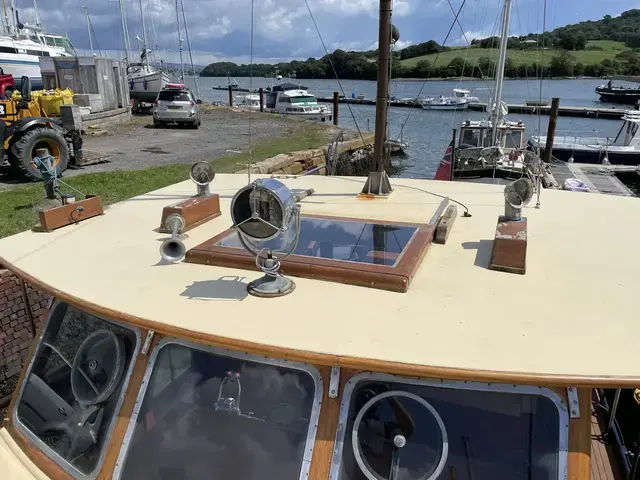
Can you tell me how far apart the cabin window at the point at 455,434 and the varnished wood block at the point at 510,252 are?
102cm

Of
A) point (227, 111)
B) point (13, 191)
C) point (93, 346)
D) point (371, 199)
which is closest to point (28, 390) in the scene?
point (93, 346)

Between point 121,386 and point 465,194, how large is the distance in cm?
354

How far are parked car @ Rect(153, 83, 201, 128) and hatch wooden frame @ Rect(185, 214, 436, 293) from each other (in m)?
18.3

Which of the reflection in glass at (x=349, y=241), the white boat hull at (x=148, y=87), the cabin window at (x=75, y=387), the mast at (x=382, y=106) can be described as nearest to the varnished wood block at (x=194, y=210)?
the reflection in glass at (x=349, y=241)

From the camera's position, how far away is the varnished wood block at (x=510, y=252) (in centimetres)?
296

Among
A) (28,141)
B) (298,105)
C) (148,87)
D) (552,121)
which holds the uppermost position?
(148,87)

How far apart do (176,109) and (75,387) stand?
62.4ft

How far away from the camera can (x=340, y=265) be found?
2848mm

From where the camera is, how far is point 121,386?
248 centimetres

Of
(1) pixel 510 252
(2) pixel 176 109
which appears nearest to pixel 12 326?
(1) pixel 510 252

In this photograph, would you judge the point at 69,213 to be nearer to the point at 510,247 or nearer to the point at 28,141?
the point at 510,247

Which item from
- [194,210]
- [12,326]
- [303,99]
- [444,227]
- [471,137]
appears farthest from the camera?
[303,99]

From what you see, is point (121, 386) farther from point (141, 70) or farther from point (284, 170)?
point (141, 70)

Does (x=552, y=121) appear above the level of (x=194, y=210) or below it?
below
